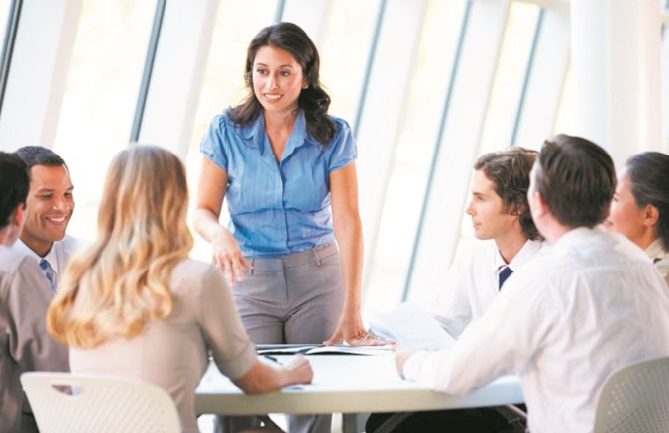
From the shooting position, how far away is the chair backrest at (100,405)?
2.29 meters

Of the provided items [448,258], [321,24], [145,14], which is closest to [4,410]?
[145,14]

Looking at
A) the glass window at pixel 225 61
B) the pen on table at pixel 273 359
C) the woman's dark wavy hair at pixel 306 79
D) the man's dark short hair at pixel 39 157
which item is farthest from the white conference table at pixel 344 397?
the glass window at pixel 225 61

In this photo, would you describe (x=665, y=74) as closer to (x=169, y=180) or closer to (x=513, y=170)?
(x=513, y=170)

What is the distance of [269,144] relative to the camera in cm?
365

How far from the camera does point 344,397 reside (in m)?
2.54

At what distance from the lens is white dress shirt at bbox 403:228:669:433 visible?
8.38ft

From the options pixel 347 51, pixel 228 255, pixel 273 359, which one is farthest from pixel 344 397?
pixel 347 51

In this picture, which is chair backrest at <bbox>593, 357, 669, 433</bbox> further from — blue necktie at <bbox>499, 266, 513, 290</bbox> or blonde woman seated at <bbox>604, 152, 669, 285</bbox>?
blue necktie at <bbox>499, 266, 513, 290</bbox>

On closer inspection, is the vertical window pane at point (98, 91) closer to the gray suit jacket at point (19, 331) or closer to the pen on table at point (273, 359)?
the pen on table at point (273, 359)

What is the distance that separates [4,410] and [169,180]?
0.72 metres

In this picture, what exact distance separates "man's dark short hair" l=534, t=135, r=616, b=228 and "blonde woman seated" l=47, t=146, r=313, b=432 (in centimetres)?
82

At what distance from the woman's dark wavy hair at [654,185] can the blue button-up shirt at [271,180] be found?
3.12ft

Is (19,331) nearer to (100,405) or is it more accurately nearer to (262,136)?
(100,405)

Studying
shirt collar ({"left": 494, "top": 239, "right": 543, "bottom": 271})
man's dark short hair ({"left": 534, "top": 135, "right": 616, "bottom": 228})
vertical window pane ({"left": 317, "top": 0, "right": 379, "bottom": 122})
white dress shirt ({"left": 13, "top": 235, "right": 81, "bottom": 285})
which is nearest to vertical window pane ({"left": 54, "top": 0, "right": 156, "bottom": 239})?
vertical window pane ({"left": 317, "top": 0, "right": 379, "bottom": 122})
